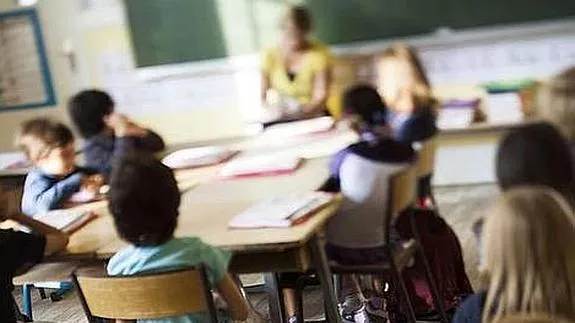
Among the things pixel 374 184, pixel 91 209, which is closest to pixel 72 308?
pixel 91 209

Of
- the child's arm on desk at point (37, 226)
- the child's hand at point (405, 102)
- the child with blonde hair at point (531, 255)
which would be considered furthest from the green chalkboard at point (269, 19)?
the child with blonde hair at point (531, 255)

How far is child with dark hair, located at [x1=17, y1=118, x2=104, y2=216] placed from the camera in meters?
3.59

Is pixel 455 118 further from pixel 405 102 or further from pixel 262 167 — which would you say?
pixel 262 167

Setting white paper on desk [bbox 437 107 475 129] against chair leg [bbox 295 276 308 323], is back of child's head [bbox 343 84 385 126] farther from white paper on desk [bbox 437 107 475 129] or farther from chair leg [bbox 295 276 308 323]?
white paper on desk [bbox 437 107 475 129]

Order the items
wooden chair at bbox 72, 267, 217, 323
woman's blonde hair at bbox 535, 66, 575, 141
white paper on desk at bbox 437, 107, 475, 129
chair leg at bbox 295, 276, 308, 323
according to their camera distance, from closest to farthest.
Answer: wooden chair at bbox 72, 267, 217, 323 → woman's blonde hair at bbox 535, 66, 575, 141 → chair leg at bbox 295, 276, 308, 323 → white paper on desk at bbox 437, 107, 475, 129

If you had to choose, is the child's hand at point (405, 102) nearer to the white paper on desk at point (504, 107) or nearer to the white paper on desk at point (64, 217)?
the white paper on desk at point (504, 107)

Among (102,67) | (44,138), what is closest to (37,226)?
(44,138)

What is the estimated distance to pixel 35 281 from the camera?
3.29m

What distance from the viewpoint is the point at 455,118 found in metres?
5.54

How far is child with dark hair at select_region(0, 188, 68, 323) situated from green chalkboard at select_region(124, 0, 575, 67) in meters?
3.12

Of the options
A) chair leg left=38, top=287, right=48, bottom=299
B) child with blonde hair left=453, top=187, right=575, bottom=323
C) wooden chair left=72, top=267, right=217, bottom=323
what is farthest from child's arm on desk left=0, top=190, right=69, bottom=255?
chair leg left=38, top=287, right=48, bottom=299

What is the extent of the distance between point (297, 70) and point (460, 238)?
1.41 metres

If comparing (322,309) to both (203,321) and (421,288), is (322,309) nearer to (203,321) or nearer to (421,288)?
(421,288)

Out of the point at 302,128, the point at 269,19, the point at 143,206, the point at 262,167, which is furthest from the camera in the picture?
the point at 269,19
